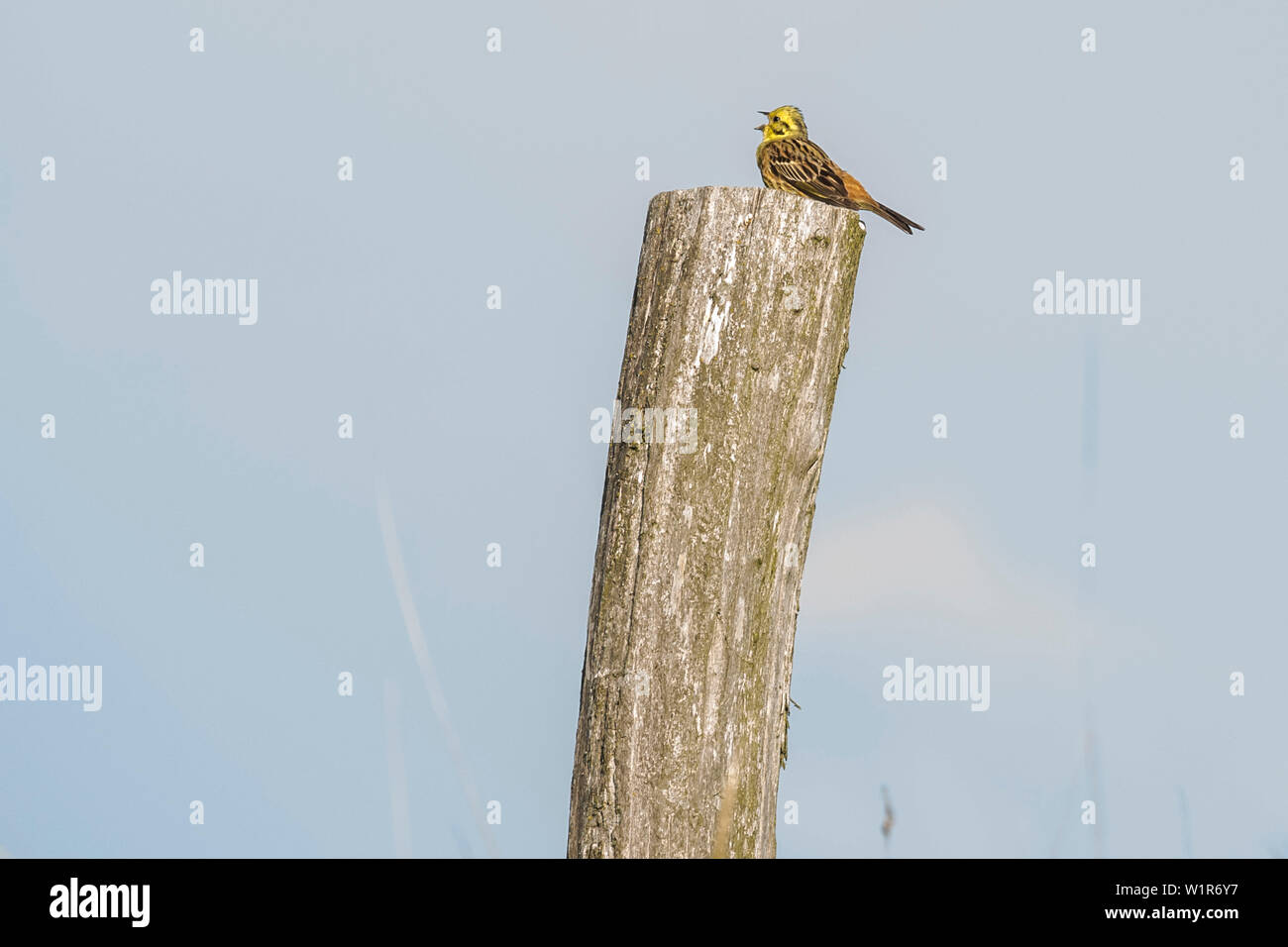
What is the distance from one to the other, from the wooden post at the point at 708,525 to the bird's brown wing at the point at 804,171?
10.9 ft

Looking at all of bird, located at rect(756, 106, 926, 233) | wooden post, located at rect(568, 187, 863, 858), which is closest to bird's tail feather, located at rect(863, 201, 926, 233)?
bird, located at rect(756, 106, 926, 233)

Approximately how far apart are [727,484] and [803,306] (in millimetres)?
535

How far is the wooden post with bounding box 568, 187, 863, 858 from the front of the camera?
3188mm

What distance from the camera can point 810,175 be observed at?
6.71 m

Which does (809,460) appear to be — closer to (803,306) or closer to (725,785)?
(803,306)

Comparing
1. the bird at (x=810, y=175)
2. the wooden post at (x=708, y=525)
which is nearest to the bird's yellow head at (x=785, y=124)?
the bird at (x=810, y=175)

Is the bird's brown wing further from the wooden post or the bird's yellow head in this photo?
the wooden post

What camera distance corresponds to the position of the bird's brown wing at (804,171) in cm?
670

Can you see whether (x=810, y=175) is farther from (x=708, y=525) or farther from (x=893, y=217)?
(x=708, y=525)

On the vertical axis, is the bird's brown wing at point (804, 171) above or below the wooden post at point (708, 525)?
above

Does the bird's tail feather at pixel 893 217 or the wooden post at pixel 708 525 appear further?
the bird's tail feather at pixel 893 217

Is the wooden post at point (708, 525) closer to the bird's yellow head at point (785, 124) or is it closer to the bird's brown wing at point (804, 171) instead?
the bird's brown wing at point (804, 171)
